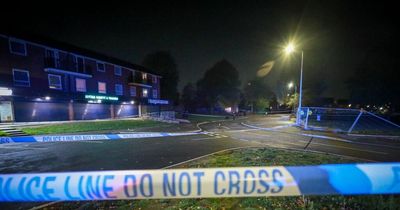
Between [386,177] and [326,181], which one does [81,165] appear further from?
[386,177]

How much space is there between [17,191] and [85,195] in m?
0.77

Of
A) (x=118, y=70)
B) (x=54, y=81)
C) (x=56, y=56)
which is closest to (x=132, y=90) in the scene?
(x=118, y=70)

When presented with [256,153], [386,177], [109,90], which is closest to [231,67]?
[109,90]

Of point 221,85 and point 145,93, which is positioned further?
point 221,85

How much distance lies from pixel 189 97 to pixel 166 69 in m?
19.7

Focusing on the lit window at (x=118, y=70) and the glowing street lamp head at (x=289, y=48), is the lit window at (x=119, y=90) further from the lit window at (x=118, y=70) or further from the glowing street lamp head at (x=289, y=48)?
the glowing street lamp head at (x=289, y=48)

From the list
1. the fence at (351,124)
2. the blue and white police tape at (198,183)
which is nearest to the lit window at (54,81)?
the blue and white police tape at (198,183)

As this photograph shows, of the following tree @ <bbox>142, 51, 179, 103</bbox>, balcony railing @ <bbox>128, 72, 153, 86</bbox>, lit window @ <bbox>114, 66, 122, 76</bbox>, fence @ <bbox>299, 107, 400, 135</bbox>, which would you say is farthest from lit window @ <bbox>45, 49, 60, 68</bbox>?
fence @ <bbox>299, 107, 400, 135</bbox>

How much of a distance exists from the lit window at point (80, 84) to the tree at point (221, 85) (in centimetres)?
4045

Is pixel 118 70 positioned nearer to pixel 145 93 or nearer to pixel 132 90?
A: pixel 132 90

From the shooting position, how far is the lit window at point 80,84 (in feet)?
92.5

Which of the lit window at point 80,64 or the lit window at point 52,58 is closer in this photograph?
the lit window at point 52,58

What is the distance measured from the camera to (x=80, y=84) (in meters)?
28.6

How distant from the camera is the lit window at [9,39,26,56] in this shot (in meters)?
21.3
